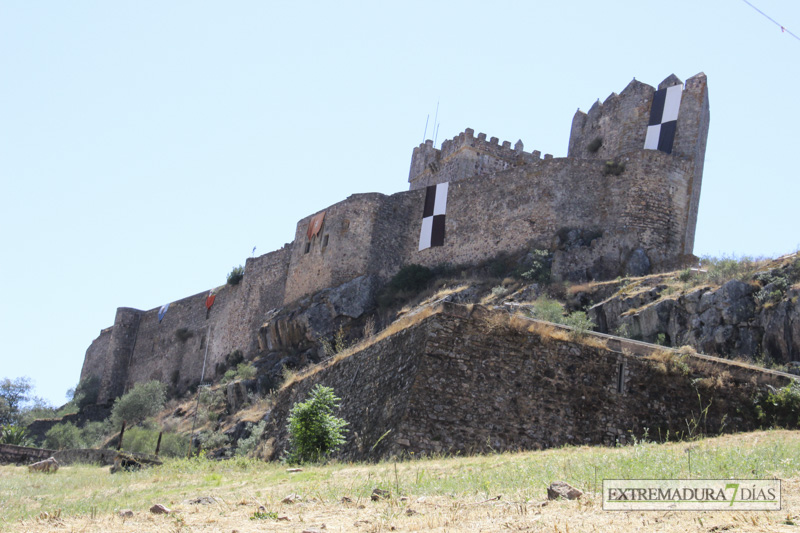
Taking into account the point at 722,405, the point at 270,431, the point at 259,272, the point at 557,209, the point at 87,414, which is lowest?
the point at 87,414

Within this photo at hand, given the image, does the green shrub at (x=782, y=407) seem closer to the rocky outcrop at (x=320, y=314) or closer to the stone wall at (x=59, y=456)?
the stone wall at (x=59, y=456)

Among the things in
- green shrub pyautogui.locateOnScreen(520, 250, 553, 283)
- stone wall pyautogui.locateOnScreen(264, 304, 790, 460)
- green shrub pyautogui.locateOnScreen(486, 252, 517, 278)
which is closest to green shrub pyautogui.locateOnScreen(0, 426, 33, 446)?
green shrub pyautogui.locateOnScreen(486, 252, 517, 278)

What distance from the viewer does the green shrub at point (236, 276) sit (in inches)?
1602

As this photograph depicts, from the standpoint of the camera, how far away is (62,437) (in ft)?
127

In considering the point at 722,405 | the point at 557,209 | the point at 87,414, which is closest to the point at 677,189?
the point at 557,209

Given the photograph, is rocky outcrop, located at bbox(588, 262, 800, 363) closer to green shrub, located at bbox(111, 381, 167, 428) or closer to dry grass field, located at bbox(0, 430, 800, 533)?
dry grass field, located at bbox(0, 430, 800, 533)

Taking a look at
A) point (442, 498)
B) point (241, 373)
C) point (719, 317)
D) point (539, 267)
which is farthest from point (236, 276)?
point (442, 498)

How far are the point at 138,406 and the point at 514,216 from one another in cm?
1882

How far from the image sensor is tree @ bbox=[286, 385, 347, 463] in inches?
570

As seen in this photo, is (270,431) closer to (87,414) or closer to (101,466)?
(101,466)

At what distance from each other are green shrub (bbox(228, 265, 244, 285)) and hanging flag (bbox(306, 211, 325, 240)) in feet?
21.0

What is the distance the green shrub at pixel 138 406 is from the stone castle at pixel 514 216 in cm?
187

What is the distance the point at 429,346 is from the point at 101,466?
11.0 meters

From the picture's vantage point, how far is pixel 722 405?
14.8m
